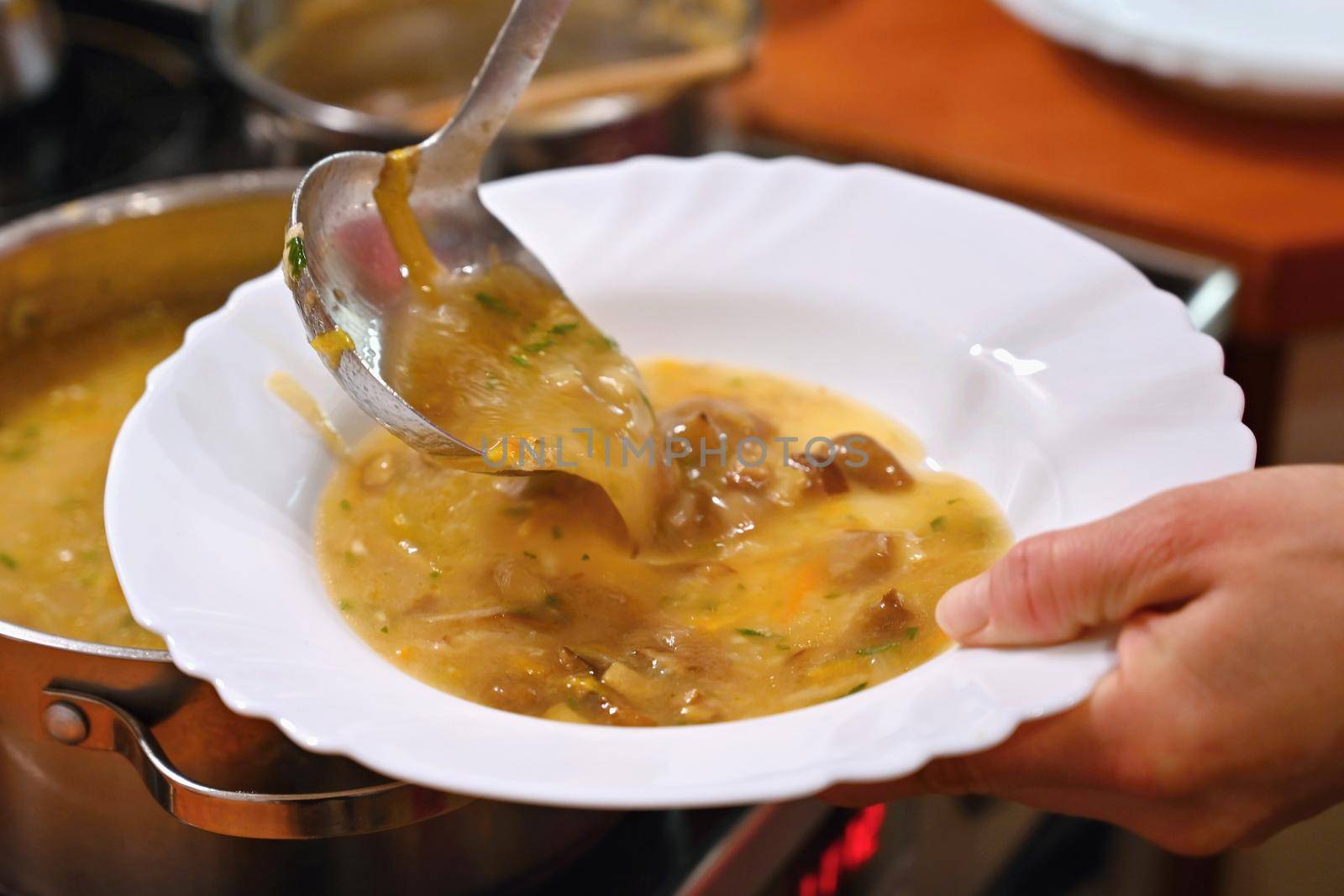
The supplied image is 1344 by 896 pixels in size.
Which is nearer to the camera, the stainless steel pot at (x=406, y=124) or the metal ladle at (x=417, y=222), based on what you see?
the metal ladle at (x=417, y=222)

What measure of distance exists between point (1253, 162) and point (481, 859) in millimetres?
1710

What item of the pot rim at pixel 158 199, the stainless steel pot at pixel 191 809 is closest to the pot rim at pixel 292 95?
the pot rim at pixel 158 199

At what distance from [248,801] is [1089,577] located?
67 cm

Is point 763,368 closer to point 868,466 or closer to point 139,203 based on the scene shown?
point 868,466

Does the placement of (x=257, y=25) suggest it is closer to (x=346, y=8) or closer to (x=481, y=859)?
(x=346, y=8)

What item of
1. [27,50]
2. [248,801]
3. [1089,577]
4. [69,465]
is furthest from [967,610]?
[27,50]

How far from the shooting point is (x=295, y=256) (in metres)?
1.18

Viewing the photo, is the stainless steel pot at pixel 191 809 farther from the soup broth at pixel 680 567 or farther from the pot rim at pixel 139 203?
the pot rim at pixel 139 203

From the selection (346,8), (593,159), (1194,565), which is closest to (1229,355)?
(593,159)

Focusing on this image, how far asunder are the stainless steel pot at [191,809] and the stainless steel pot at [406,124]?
2.79 ft

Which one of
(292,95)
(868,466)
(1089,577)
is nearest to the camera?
(1089,577)

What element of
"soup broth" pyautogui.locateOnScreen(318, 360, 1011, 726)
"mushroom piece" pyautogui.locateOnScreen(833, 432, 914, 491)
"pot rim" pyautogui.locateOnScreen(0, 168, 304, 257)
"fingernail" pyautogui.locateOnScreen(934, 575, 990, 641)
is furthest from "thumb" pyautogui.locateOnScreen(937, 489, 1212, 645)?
"pot rim" pyautogui.locateOnScreen(0, 168, 304, 257)

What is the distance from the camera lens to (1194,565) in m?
1.02

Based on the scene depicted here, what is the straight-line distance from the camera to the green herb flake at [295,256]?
46.1 inches
